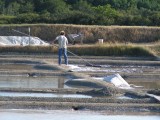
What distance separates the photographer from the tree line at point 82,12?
3997 cm

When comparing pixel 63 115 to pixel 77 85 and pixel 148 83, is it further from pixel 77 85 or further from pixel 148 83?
pixel 148 83

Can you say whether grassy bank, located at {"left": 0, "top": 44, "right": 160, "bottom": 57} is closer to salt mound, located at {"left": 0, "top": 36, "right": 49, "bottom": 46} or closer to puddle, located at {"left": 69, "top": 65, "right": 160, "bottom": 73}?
salt mound, located at {"left": 0, "top": 36, "right": 49, "bottom": 46}

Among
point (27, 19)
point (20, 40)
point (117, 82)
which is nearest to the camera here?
point (117, 82)

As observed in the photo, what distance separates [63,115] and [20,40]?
68.8ft

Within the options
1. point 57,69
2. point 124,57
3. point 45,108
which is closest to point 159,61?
point 124,57

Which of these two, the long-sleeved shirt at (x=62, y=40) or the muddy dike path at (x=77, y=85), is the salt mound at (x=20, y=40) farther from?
the long-sleeved shirt at (x=62, y=40)

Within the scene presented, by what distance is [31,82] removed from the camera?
20.0 meters

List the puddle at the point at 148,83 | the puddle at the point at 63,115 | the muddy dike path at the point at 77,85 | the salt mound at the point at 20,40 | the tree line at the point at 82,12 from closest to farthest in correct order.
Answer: the puddle at the point at 63,115
the muddy dike path at the point at 77,85
the puddle at the point at 148,83
the salt mound at the point at 20,40
the tree line at the point at 82,12

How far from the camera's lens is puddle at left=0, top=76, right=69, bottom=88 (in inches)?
752

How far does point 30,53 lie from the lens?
1188 inches

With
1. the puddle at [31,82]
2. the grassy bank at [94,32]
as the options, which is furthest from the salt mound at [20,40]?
the puddle at [31,82]

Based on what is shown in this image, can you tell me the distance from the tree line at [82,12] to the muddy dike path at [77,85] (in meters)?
10.5

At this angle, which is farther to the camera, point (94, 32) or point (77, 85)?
point (94, 32)

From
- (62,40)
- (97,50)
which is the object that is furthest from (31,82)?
(97,50)
